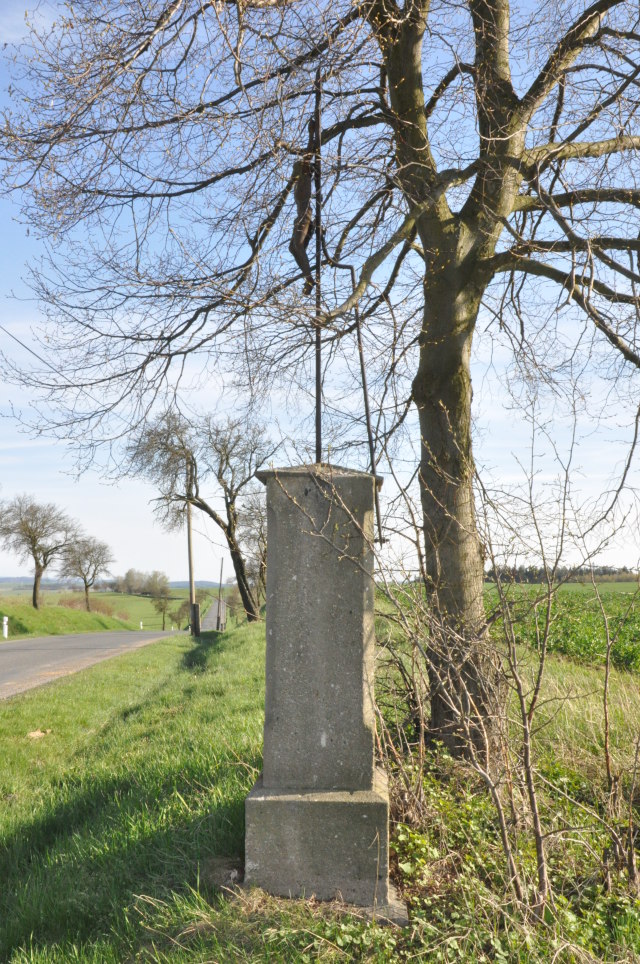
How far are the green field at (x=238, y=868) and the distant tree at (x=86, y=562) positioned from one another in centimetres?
4947

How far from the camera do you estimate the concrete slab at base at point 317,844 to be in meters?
3.41

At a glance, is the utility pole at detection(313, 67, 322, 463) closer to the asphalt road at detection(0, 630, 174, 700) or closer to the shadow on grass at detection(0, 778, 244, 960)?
the shadow on grass at detection(0, 778, 244, 960)

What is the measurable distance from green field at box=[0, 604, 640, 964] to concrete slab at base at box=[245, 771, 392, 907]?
106mm

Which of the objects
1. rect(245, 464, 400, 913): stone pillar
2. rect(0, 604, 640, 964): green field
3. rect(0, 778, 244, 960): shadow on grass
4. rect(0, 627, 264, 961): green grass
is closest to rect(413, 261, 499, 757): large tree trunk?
rect(0, 604, 640, 964): green field

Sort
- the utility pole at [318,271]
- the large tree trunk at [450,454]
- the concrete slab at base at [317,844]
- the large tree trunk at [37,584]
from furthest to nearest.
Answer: the large tree trunk at [37,584] < the large tree trunk at [450,454] < the utility pole at [318,271] < the concrete slab at base at [317,844]

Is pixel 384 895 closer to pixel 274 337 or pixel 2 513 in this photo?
pixel 274 337

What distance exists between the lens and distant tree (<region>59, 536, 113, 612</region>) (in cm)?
5538

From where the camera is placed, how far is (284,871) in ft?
11.3

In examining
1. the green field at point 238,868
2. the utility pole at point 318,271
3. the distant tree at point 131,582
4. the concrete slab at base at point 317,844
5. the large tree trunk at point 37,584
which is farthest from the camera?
the distant tree at point 131,582

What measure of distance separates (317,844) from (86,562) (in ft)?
199

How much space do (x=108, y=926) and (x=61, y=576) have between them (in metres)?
59.1

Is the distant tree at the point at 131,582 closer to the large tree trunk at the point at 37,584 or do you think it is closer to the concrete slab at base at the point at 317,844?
the large tree trunk at the point at 37,584

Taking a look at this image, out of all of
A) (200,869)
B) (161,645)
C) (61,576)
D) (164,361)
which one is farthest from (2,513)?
(200,869)

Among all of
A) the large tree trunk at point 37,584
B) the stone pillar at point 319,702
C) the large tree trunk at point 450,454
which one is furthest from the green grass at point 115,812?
the large tree trunk at point 37,584
